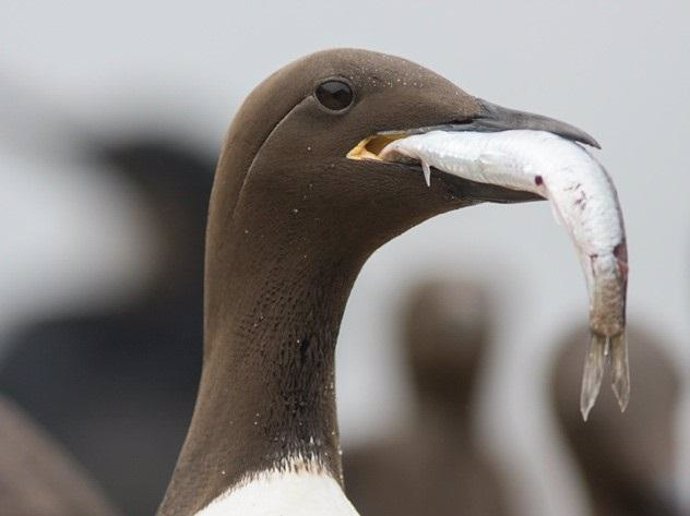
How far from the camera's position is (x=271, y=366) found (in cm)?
432

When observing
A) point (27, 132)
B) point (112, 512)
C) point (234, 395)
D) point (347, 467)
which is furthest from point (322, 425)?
point (27, 132)

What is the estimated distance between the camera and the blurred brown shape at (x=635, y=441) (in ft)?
32.9

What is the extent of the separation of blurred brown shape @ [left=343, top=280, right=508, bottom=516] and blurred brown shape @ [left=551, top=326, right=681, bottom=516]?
431 millimetres

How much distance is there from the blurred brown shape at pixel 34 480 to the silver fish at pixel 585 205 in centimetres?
347

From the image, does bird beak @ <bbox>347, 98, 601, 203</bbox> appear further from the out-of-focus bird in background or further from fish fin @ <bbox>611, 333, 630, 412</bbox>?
the out-of-focus bird in background

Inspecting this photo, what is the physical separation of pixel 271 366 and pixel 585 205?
2.72ft

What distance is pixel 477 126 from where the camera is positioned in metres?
4.10

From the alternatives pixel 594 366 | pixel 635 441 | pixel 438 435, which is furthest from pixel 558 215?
pixel 438 435

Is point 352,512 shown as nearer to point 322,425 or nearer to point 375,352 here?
point 322,425

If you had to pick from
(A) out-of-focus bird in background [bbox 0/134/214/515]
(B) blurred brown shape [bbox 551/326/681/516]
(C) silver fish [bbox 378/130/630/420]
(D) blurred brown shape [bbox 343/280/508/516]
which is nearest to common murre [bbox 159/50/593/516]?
(C) silver fish [bbox 378/130/630/420]

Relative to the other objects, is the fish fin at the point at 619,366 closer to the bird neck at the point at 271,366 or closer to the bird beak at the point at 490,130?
the bird beak at the point at 490,130

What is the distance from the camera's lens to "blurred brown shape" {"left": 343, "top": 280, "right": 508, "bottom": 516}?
10.1 meters

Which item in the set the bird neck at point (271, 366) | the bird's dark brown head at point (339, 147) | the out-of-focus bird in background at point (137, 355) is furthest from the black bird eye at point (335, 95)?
the out-of-focus bird in background at point (137, 355)

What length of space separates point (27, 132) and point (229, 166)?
984 centimetres
